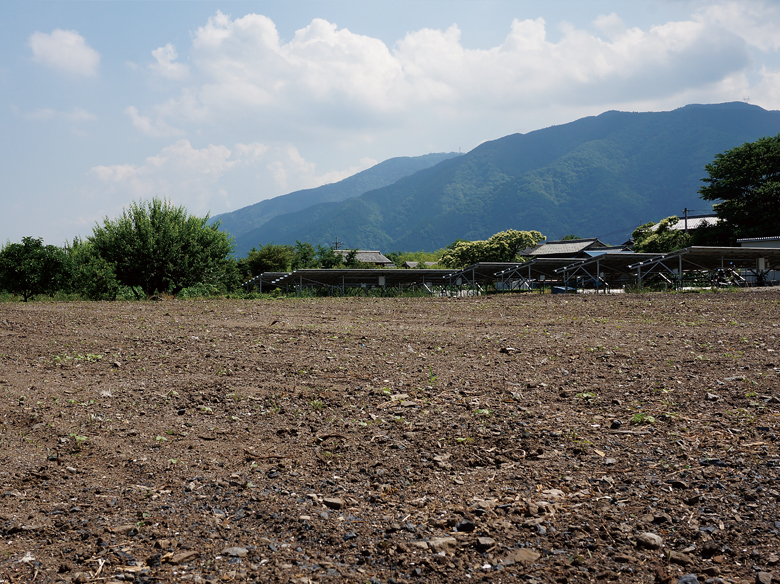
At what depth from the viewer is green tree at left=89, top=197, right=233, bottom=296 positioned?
28359mm

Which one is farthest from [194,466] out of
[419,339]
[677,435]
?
[419,339]

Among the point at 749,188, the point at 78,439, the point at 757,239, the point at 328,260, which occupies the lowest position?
the point at 78,439

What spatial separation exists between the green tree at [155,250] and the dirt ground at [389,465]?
20.2 m

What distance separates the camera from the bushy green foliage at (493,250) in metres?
73.9

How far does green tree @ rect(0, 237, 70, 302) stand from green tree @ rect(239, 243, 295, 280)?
3526cm

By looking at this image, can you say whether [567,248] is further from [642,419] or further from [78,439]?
[78,439]

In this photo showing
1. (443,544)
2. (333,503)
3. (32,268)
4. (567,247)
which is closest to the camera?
(443,544)

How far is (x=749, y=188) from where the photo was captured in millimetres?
48625

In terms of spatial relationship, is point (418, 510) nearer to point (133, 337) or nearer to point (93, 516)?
point (93, 516)

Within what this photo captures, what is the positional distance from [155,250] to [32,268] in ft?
19.3

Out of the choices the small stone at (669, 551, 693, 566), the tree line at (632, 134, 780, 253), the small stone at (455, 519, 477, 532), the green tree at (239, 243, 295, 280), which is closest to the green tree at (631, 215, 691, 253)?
the tree line at (632, 134, 780, 253)

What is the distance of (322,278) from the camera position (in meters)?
42.0

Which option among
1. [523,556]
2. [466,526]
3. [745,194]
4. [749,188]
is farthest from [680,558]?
[749,188]

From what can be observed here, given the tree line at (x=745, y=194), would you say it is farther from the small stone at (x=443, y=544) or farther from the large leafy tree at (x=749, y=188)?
the small stone at (x=443, y=544)
